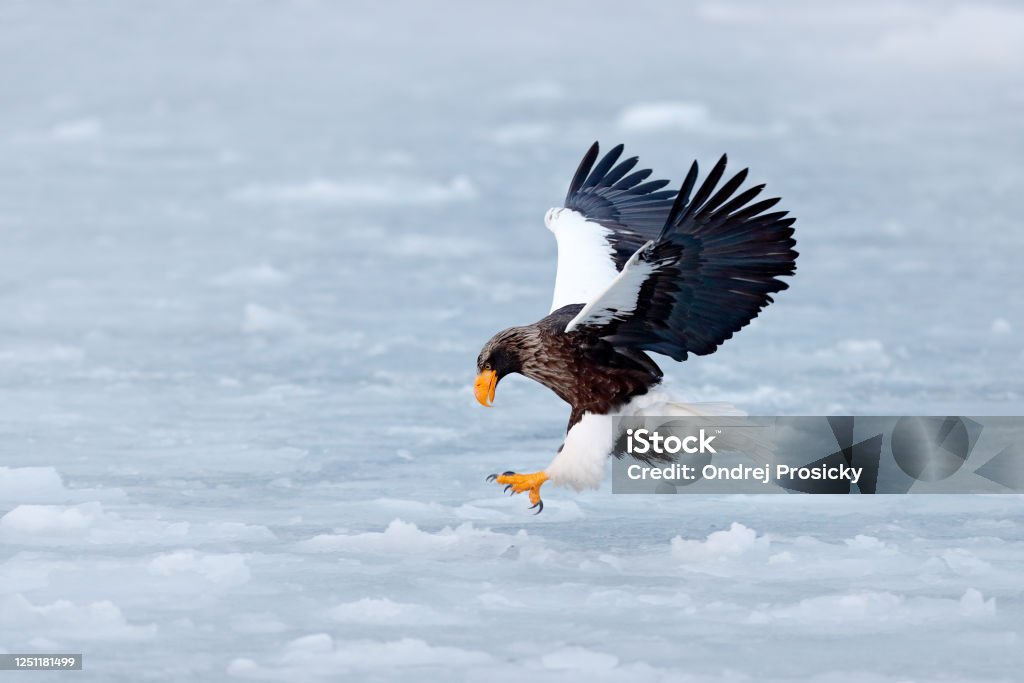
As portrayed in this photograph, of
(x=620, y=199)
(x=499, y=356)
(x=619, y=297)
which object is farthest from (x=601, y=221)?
(x=619, y=297)

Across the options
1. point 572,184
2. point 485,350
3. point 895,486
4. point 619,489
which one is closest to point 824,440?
point 895,486

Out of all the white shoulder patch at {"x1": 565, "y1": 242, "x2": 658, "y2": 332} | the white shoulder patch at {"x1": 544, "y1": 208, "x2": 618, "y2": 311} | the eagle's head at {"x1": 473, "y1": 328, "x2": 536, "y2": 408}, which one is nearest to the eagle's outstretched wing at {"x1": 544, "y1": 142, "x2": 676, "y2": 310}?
the white shoulder patch at {"x1": 544, "y1": 208, "x2": 618, "y2": 311}

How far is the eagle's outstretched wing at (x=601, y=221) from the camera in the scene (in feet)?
29.5

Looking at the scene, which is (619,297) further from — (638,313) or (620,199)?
(620,199)

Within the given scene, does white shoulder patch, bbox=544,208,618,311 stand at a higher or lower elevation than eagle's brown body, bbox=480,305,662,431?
higher

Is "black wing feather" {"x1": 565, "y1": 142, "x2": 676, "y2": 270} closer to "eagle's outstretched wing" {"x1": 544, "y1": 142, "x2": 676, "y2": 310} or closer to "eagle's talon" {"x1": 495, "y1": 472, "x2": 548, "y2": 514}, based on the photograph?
"eagle's outstretched wing" {"x1": 544, "y1": 142, "x2": 676, "y2": 310}

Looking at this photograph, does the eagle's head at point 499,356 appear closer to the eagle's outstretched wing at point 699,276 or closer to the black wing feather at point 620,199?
the eagle's outstretched wing at point 699,276

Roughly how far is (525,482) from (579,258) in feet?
4.85

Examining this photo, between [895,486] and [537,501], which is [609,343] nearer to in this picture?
[537,501]

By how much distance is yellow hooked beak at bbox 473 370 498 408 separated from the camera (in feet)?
26.9

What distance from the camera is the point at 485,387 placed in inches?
324

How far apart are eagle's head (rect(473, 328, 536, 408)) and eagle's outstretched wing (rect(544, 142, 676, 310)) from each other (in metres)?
0.69

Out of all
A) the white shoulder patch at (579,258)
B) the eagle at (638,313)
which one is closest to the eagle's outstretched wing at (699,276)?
the eagle at (638,313)

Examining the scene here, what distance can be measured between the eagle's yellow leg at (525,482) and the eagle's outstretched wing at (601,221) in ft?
3.50
